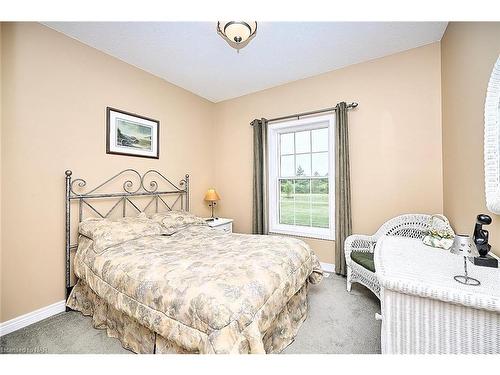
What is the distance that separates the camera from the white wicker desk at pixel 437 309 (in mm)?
959

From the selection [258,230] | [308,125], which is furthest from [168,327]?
[308,125]

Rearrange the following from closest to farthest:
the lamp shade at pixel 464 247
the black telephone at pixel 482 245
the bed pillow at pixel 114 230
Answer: the lamp shade at pixel 464 247
the black telephone at pixel 482 245
the bed pillow at pixel 114 230

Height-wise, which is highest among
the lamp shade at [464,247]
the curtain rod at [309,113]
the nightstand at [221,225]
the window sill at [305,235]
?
the curtain rod at [309,113]

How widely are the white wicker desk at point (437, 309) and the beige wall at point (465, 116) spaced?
2.01ft

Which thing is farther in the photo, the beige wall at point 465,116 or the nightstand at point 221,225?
the nightstand at point 221,225

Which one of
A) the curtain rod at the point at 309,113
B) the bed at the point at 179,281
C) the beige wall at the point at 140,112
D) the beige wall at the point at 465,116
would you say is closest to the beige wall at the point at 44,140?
the beige wall at the point at 140,112

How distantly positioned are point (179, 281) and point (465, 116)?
265 cm

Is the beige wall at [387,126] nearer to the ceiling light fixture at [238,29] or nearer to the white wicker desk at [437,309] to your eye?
the white wicker desk at [437,309]

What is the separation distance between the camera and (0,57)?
5.82ft

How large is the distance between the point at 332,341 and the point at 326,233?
166 centimetres

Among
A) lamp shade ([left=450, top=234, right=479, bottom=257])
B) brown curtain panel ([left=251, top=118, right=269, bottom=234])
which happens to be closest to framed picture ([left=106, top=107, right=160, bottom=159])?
brown curtain panel ([left=251, top=118, right=269, bottom=234])

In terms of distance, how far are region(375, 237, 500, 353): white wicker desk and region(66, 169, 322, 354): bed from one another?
0.68 metres

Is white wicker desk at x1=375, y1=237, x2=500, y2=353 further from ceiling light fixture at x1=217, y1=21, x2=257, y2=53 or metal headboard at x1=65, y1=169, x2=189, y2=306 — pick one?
metal headboard at x1=65, y1=169, x2=189, y2=306

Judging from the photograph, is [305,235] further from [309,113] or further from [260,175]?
[309,113]
